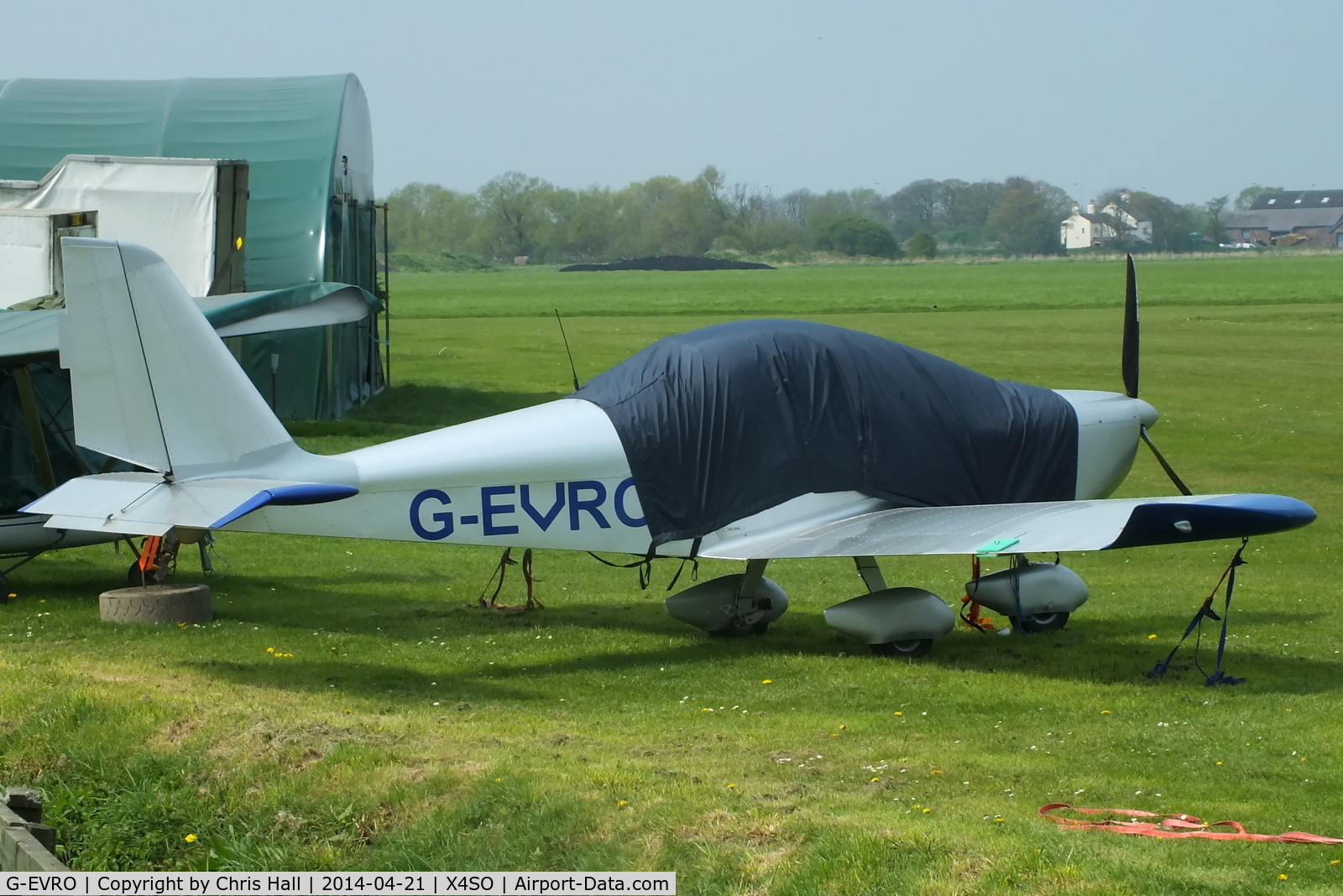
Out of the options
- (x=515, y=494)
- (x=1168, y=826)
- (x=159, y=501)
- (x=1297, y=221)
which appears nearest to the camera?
(x=1168, y=826)

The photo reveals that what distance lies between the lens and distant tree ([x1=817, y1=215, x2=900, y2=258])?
154 metres

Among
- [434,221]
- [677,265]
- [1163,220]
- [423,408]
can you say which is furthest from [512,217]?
[423,408]

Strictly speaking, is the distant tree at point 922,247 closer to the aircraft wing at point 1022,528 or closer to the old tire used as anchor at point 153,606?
the old tire used as anchor at point 153,606

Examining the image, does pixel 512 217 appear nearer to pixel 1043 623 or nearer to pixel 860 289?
pixel 860 289

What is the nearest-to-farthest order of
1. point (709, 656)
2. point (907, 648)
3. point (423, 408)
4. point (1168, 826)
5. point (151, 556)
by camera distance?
point (1168, 826) < point (907, 648) < point (709, 656) < point (151, 556) < point (423, 408)

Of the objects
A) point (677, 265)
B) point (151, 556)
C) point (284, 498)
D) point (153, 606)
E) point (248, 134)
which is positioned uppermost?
point (248, 134)

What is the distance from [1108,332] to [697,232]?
365 ft

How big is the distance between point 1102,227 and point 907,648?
167328 mm

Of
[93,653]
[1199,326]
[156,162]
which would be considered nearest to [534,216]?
[1199,326]

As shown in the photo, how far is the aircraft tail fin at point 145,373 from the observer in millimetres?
9094

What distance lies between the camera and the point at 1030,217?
166 meters

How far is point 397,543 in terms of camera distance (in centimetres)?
1695

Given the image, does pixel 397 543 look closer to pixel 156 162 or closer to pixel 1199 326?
pixel 156 162

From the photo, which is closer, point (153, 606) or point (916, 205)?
point (153, 606)
